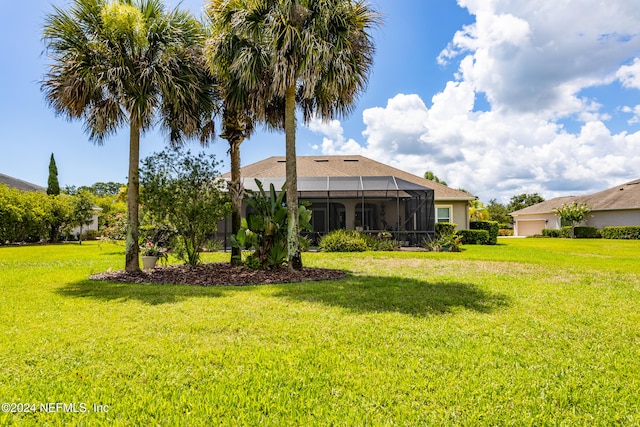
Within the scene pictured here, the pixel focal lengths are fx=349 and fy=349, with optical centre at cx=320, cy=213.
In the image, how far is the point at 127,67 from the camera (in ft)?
28.7

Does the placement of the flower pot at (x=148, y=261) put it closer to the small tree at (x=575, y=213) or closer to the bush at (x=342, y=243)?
the bush at (x=342, y=243)

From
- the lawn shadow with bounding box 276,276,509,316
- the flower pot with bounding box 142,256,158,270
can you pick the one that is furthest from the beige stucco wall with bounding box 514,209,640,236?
the flower pot with bounding box 142,256,158,270

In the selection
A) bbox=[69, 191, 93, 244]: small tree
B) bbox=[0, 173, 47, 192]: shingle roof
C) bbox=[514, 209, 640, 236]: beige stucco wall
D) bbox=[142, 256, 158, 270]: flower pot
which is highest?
bbox=[0, 173, 47, 192]: shingle roof

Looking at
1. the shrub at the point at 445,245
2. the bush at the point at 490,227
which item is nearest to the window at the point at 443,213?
the bush at the point at 490,227

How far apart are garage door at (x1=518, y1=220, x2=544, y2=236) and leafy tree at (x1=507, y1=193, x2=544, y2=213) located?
66.4ft

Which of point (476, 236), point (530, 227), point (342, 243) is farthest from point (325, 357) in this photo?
point (530, 227)

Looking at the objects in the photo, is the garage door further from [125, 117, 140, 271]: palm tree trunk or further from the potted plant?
[125, 117, 140, 271]: palm tree trunk

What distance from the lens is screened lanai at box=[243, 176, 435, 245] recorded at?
61.4 ft

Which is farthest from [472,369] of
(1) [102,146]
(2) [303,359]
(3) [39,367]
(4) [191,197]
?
(1) [102,146]

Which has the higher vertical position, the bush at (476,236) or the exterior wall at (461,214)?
the exterior wall at (461,214)

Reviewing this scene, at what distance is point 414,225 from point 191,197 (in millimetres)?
14229

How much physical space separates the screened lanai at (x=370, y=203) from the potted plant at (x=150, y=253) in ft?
29.4

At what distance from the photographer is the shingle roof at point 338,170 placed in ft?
76.7

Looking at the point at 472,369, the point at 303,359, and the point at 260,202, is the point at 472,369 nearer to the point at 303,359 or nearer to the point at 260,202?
the point at 303,359
